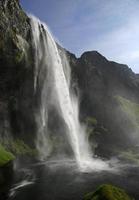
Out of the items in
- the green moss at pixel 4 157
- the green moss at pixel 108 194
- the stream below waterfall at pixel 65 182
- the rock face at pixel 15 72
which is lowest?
the green moss at pixel 108 194

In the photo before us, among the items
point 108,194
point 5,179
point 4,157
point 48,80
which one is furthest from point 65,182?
point 48,80

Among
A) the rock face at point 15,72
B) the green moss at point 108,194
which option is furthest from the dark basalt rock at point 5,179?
the rock face at point 15,72

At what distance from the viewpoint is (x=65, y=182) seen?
72375 mm

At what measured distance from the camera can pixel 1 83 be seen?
5433 inches

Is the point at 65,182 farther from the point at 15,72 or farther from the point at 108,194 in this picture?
the point at 15,72

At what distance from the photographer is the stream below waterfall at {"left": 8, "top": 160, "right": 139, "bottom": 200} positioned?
61875 mm

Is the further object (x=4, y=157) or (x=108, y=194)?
(x=4, y=157)

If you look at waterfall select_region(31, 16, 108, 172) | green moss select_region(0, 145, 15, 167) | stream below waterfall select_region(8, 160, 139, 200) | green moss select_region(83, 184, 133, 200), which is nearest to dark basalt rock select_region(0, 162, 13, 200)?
stream below waterfall select_region(8, 160, 139, 200)

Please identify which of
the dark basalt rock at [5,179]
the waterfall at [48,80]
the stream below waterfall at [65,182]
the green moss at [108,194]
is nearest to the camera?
the green moss at [108,194]

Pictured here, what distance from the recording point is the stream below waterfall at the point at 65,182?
203 ft

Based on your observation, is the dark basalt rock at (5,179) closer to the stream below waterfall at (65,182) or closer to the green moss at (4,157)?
the stream below waterfall at (65,182)

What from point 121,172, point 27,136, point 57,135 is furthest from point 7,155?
point 121,172

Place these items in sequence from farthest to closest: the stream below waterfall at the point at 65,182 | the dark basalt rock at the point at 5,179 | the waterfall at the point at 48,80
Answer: the waterfall at the point at 48,80, the dark basalt rock at the point at 5,179, the stream below waterfall at the point at 65,182

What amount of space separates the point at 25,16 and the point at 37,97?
38421 millimetres
